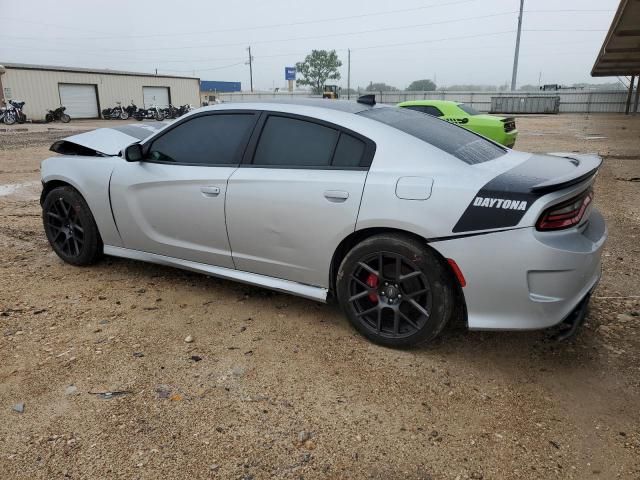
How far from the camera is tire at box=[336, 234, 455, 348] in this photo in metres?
2.84

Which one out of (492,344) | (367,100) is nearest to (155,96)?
(367,100)

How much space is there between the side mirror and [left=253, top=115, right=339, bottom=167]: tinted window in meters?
1.02

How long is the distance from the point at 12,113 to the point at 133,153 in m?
29.2

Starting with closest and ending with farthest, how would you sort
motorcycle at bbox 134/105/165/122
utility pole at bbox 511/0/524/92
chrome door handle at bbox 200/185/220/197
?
chrome door handle at bbox 200/185/220/197, motorcycle at bbox 134/105/165/122, utility pole at bbox 511/0/524/92

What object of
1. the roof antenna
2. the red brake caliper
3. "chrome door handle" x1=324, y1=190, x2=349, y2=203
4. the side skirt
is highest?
the roof antenna

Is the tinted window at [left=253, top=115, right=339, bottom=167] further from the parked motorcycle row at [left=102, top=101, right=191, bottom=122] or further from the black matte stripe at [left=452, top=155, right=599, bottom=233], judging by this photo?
the parked motorcycle row at [left=102, top=101, right=191, bottom=122]

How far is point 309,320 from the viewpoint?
3.55 meters

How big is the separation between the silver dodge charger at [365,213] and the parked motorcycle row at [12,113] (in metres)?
28.5

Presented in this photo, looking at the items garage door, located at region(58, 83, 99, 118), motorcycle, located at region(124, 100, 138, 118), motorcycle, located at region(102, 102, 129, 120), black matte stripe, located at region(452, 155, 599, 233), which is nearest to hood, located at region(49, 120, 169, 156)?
black matte stripe, located at region(452, 155, 599, 233)

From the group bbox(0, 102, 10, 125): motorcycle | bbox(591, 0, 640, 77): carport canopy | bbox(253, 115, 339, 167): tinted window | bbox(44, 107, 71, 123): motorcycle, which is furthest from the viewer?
bbox(44, 107, 71, 123): motorcycle

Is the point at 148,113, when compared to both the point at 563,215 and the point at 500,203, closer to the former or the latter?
the point at 500,203

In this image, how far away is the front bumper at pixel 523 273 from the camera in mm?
2555

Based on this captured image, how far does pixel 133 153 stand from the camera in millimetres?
3795

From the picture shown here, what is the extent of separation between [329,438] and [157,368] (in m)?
1.18
